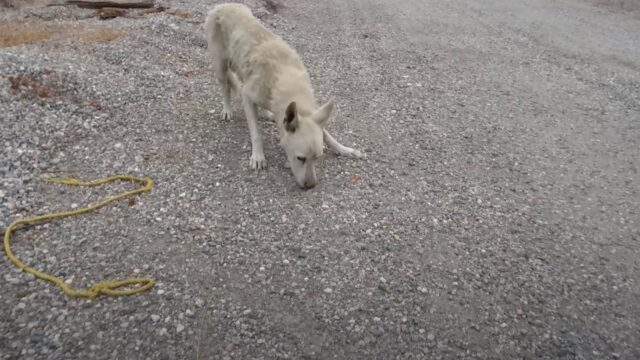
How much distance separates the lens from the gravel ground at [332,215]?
3369mm

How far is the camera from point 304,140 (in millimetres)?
4562

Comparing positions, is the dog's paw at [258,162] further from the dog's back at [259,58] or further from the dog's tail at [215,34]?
the dog's tail at [215,34]

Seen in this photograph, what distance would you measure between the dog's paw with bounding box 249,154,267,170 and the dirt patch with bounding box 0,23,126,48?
15.2 feet

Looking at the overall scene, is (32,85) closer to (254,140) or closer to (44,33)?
(44,33)

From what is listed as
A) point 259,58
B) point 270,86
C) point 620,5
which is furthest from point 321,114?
point 620,5

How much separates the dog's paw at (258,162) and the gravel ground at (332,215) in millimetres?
171

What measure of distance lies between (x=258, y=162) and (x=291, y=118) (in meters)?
0.96

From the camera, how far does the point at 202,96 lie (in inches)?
268

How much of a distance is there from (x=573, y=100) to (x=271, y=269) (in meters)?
6.83

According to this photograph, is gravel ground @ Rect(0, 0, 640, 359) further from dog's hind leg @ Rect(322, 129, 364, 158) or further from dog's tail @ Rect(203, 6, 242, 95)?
dog's tail @ Rect(203, 6, 242, 95)

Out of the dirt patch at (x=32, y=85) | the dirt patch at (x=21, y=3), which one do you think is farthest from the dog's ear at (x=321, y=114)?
the dirt patch at (x=21, y=3)

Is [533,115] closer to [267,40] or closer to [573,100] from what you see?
[573,100]

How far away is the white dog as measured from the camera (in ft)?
15.2

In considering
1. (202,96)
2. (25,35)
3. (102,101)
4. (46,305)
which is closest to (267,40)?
(202,96)
